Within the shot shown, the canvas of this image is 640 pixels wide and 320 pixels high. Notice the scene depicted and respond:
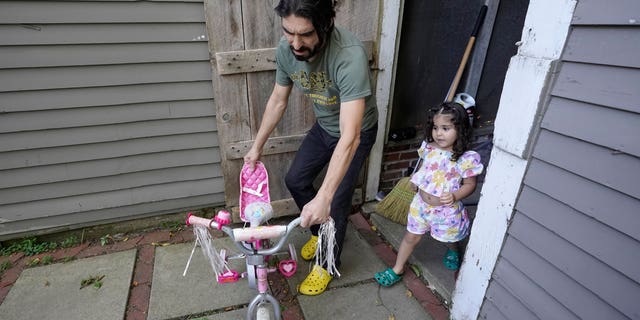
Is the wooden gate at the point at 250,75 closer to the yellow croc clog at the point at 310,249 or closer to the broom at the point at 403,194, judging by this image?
the yellow croc clog at the point at 310,249

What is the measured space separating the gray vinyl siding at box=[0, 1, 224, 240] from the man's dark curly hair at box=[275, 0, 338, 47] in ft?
3.33

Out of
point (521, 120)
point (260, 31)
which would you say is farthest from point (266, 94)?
point (521, 120)

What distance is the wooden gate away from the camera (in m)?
2.23

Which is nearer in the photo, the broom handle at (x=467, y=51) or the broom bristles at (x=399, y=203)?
the broom bristles at (x=399, y=203)

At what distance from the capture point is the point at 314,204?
4.68ft

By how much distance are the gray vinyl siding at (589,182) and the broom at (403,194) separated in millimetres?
1220

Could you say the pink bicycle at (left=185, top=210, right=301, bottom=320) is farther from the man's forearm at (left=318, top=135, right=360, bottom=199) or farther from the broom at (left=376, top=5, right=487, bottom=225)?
the broom at (left=376, top=5, right=487, bottom=225)

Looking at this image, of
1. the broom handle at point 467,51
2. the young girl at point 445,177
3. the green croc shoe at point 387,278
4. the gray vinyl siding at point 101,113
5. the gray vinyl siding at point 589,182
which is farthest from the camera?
the broom handle at point 467,51

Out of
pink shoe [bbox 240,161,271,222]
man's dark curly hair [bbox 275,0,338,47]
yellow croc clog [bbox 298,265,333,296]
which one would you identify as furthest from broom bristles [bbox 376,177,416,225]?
man's dark curly hair [bbox 275,0,338,47]

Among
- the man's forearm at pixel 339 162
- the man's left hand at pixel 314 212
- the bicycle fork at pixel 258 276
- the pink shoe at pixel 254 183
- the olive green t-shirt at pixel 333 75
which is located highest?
the olive green t-shirt at pixel 333 75

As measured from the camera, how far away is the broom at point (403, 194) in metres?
2.78

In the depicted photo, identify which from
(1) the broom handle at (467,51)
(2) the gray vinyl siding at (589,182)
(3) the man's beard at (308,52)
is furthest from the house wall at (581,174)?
(1) the broom handle at (467,51)

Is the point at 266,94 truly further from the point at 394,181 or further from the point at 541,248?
the point at 541,248

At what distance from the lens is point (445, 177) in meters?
2.04
